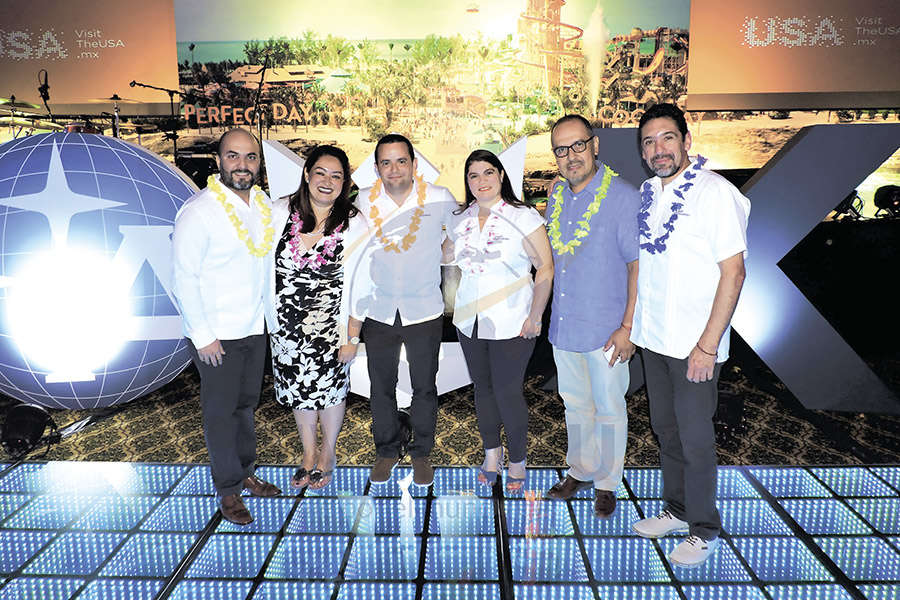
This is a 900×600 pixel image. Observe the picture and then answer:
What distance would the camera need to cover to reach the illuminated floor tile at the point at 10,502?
2.44 meters

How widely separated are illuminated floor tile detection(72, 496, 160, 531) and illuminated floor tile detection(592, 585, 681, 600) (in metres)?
1.80

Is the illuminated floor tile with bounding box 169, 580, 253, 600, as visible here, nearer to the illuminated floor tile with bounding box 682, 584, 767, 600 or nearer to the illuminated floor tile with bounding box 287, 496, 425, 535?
the illuminated floor tile with bounding box 287, 496, 425, 535

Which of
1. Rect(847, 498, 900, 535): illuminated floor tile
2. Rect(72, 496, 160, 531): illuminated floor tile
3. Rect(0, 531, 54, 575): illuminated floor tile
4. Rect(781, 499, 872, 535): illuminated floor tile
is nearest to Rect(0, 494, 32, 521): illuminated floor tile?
Rect(0, 531, 54, 575): illuminated floor tile

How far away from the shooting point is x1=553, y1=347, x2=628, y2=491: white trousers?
2314 millimetres

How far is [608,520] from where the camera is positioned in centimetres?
235

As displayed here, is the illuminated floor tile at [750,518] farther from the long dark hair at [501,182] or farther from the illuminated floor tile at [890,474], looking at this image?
the long dark hair at [501,182]

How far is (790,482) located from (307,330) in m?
2.25

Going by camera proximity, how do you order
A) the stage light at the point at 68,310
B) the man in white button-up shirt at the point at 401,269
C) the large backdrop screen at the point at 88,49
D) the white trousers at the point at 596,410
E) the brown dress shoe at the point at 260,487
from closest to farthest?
the white trousers at the point at 596,410 → the man in white button-up shirt at the point at 401,269 → the brown dress shoe at the point at 260,487 → the stage light at the point at 68,310 → the large backdrop screen at the point at 88,49

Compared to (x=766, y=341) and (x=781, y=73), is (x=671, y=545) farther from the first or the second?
(x=781, y=73)

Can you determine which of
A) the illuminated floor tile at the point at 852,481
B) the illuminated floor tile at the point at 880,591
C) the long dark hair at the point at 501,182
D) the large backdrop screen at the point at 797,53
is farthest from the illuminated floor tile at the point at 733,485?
the large backdrop screen at the point at 797,53

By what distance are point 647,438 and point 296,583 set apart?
2125 mm

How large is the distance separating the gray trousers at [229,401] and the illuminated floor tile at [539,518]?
1125mm

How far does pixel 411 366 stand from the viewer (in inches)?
101

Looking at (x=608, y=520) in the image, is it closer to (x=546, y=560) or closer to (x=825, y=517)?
(x=546, y=560)
